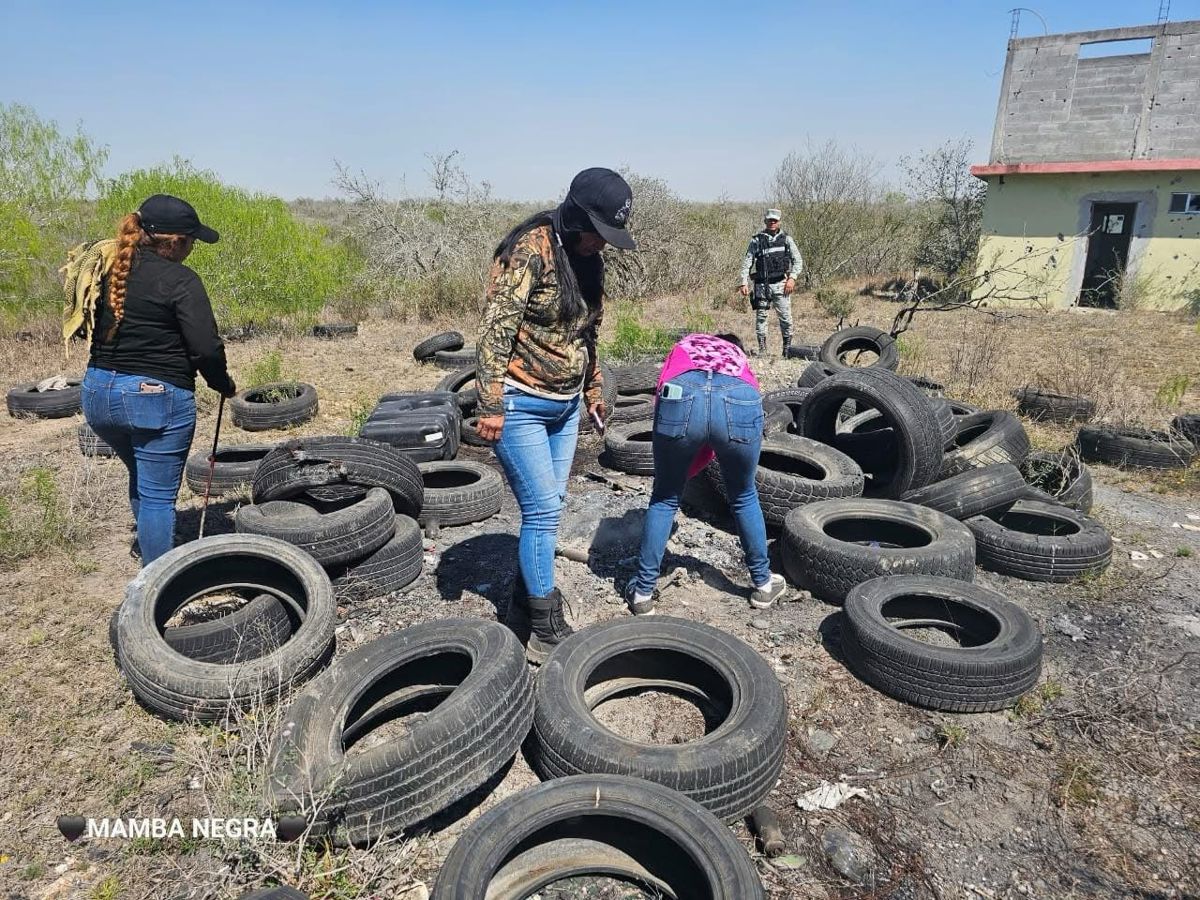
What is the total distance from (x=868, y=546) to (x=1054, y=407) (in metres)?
5.11

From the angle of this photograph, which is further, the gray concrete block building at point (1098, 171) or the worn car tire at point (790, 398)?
the gray concrete block building at point (1098, 171)

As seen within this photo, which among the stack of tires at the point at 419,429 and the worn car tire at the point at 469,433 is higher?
the stack of tires at the point at 419,429

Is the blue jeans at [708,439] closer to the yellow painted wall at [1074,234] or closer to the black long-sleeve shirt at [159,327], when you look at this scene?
the black long-sleeve shirt at [159,327]

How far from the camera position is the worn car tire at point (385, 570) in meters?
4.35

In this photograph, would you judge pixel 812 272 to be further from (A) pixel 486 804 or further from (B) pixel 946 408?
(A) pixel 486 804

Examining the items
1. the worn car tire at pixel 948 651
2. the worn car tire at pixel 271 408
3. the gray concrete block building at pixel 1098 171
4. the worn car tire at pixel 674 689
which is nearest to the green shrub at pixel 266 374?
the worn car tire at pixel 271 408

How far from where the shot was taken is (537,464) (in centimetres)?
335

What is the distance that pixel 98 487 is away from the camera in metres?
5.88

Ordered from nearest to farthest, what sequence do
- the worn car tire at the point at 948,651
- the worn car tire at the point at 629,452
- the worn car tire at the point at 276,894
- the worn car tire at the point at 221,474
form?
the worn car tire at the point at 276,894
the worn car tire at the point at 948,651
the worn car tire at the point at 221,474
the worn car tire at the point at 629,452

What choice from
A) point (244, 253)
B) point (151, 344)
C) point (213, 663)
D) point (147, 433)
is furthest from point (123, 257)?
point (244, 253)

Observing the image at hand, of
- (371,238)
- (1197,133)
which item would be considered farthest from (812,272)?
(371,238)

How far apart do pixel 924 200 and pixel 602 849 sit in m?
23.7

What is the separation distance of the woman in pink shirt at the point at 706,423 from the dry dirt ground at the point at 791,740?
0.78m

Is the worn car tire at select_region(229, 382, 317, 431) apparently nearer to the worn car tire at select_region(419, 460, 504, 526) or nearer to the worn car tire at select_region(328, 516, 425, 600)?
the worn car tire at select_region(419, 460, 504, 526)
